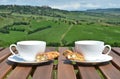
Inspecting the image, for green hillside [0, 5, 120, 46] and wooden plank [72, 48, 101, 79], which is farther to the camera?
green hillside [0, 5, 120, 46]

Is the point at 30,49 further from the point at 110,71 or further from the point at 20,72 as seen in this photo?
the point at 110,71

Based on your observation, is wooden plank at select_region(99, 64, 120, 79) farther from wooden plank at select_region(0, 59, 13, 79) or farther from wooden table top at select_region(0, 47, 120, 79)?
wooden plank at select_region(0, 59, 13, 79)

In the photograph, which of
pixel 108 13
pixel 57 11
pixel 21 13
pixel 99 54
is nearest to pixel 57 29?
pixel 21 13

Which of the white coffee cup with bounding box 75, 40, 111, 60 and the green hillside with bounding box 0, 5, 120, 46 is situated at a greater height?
the white coffee cup with bounding box 75, 40, 111, 60

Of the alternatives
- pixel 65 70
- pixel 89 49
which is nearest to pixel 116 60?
pixel 89 49

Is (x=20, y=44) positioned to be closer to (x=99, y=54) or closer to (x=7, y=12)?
(x=99, y=54)

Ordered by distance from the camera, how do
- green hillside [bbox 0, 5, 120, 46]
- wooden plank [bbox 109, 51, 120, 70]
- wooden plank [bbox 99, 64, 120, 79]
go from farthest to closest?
1. green hillside [bbox 0, 5, 120, 46]
2. wooden plank [bbox 109, 51, 120, 70]
3. wooden plank [bbox 99, 64, 120, 79]

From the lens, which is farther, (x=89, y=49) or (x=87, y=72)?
(x=89, y=49)

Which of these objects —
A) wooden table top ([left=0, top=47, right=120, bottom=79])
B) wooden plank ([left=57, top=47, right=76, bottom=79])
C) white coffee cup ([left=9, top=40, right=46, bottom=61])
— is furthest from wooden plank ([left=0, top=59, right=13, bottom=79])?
wooden plank ([left=57, top=47, right=76, bottom=79])
